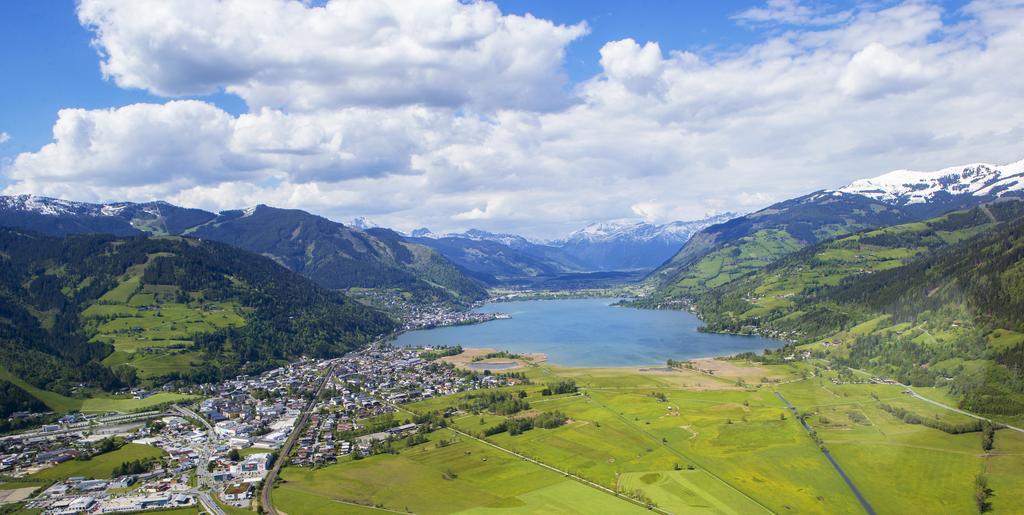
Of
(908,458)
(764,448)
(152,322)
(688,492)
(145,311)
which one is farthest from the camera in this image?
(145,311)

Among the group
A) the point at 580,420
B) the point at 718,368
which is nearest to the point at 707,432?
the point at 580,420

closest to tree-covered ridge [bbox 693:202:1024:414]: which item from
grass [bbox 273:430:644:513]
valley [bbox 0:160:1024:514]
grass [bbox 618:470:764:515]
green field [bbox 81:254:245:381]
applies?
valley [bbox 0:160:1024:514]

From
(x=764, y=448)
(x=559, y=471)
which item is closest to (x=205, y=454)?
(x=559, y=471)

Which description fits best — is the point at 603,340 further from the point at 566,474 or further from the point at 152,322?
the point at 152,322

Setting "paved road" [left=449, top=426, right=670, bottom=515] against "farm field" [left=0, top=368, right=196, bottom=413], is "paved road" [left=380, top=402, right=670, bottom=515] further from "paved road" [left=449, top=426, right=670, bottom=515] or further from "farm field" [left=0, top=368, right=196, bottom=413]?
"farm field" [left=0, top=368, right=196, bottom=413]

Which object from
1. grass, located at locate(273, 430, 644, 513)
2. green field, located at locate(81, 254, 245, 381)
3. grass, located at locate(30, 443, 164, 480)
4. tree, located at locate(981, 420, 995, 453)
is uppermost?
green field, located at locate(81, 254, 245, 381)

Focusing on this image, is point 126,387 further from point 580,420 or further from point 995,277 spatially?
point 995,277
